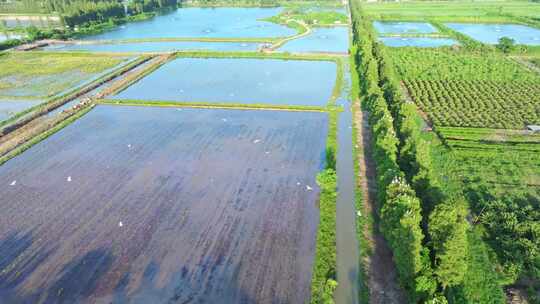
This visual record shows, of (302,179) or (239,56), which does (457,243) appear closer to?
(302,179)

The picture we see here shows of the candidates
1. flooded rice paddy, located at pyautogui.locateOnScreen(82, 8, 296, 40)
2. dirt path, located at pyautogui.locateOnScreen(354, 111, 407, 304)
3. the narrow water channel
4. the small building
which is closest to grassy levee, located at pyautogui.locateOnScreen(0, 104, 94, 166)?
the narrow water channel

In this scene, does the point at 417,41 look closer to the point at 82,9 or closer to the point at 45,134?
the point at 45,134

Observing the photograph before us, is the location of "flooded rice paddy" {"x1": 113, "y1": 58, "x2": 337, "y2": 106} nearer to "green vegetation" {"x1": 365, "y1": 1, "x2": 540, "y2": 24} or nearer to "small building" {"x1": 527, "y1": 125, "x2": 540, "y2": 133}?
"small building" {"x1": 527, "y1": 125, "x2": 540, "y2": 133}

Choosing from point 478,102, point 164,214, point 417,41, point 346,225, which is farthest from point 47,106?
point 417,41

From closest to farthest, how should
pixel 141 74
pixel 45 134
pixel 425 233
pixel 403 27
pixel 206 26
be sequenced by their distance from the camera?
pixel 425 233 < pixel 45 134 < pixel 141 74 < pixel 403 27 < pixel 206 26

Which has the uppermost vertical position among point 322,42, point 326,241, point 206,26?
point 206,26

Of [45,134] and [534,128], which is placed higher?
[45,134]

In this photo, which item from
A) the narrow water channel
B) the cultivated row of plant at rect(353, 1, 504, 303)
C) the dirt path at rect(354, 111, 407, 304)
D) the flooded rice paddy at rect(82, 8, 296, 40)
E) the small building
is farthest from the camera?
the flooded rice paddy at rect(82, 8, 296, 40)

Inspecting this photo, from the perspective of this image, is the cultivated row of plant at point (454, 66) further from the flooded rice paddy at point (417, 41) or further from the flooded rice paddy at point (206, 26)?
the flooded rice paddy at point (206, 26)
